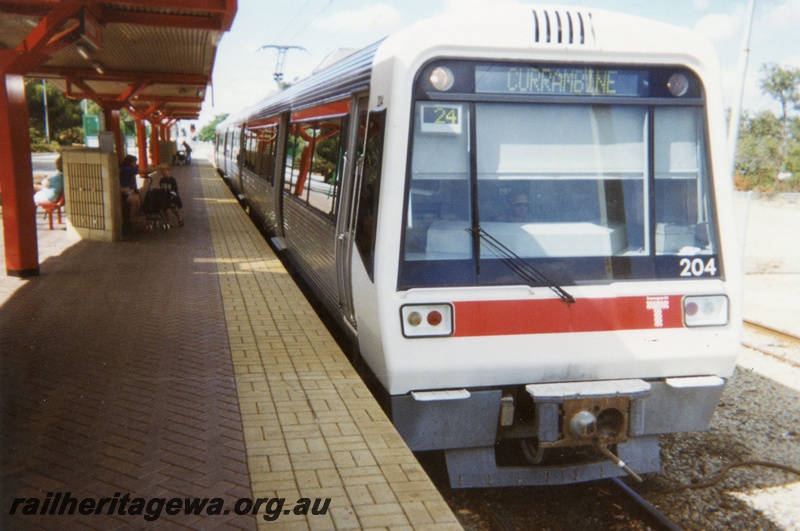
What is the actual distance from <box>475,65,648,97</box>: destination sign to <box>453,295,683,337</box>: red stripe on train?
1.23 meters

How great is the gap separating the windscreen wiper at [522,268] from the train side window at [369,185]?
0.68 metres

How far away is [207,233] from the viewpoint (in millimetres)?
14516

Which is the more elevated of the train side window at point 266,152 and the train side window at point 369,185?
the train side window at point 266,152

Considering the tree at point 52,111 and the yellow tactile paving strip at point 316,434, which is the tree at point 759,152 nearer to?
the yellow tactile paving strip at point 316,434

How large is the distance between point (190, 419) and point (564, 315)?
7.72 feet

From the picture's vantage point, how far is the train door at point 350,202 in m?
5.34

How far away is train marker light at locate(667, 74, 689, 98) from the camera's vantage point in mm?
4723

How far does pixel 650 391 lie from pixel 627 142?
4.92 ft

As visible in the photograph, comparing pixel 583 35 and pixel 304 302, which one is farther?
pixel 304 302

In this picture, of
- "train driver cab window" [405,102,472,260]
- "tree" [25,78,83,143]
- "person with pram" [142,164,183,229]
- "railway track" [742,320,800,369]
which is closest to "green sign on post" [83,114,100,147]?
"person with pram" [142,164,183,229]

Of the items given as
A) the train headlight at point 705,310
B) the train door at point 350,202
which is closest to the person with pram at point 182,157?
the train door at point 350,202

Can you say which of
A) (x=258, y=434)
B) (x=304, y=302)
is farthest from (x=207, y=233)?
(x=258, y=434)

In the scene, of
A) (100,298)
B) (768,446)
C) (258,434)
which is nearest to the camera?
(258,434)

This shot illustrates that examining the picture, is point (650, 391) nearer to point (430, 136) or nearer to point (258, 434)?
point (430, 136)
